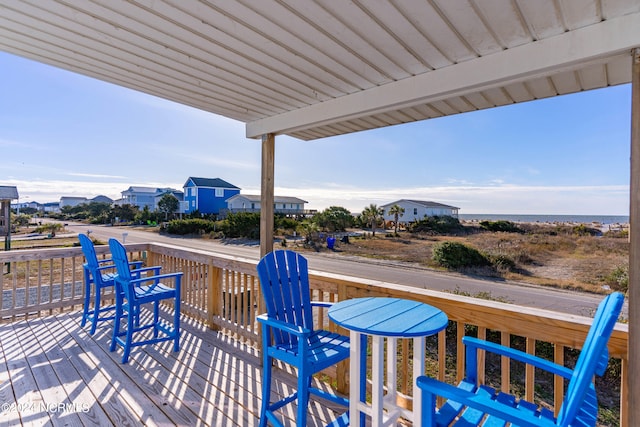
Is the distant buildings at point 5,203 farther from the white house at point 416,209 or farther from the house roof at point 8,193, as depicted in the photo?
the white house at point 416,209

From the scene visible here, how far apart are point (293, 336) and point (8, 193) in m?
10.1

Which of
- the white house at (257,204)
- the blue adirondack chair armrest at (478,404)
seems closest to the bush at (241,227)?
the white house at (257,204)

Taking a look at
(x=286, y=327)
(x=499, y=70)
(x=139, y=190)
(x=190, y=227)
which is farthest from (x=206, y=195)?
(x=499, y=70)

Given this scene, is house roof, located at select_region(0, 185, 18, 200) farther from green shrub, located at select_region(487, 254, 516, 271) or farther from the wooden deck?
green shrub, located at select_region(487, 254, 516, 271)

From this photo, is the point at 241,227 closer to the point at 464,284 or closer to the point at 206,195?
the point at 206,195

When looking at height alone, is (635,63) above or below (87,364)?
above

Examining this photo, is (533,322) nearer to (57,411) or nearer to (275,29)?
(275,29)

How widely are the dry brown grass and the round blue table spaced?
9.97m

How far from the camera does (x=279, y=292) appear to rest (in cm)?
205

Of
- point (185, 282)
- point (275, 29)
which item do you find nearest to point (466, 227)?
point (185, 282)

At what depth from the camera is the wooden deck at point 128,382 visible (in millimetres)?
1944

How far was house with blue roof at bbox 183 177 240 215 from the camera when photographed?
2859 cm

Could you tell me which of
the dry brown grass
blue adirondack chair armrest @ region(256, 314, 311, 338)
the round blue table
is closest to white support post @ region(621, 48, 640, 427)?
the round blue table

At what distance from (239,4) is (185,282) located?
11.3ft
